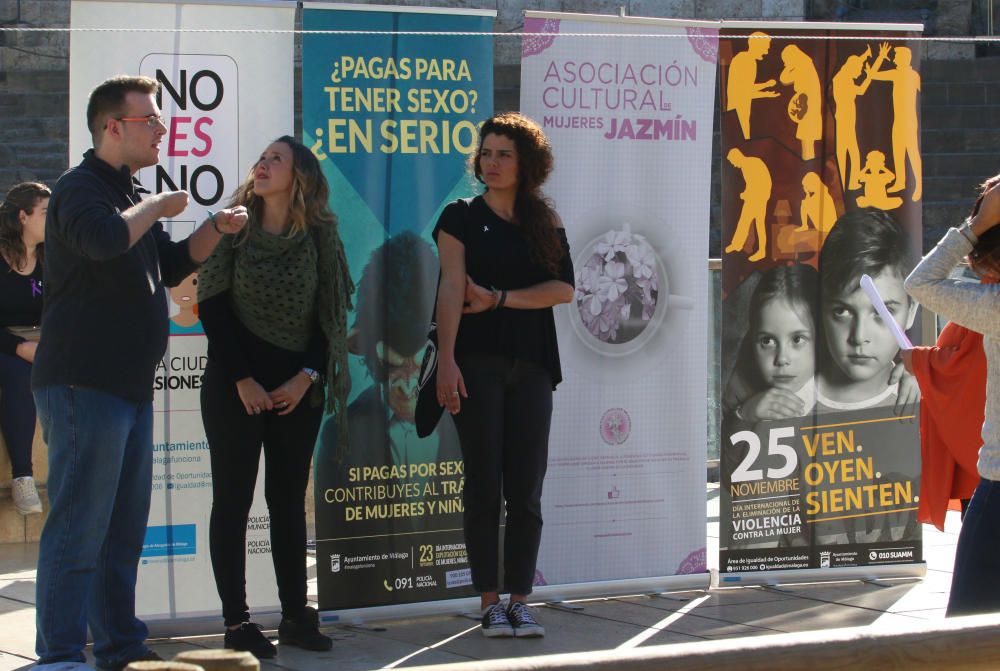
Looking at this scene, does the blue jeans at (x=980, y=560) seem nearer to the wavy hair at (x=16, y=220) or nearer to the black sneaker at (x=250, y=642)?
the black sneaker at (x=250, y=642)

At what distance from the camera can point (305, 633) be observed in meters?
4.15

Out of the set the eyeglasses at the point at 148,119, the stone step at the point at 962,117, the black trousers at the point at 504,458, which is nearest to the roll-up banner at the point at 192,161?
the eyeglasses at the point at 148,119

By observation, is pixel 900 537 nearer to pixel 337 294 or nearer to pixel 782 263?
pixel 782 263

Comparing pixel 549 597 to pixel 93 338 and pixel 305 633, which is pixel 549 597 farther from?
pixel 93 338

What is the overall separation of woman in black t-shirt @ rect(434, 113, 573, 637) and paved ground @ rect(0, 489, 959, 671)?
0.17 m

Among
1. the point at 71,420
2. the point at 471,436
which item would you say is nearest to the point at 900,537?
the point at 471,436

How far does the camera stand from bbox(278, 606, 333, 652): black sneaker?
4.14m

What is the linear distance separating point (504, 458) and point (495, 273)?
593mm

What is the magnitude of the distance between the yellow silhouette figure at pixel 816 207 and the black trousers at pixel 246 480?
2030 millimetres

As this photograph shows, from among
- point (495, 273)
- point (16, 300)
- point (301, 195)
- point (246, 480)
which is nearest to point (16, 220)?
point (16, 300)

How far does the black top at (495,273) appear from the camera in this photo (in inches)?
169

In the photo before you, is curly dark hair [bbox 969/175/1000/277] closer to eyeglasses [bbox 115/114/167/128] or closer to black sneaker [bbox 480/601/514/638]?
black sneaker [bbox 480/601/514/638]

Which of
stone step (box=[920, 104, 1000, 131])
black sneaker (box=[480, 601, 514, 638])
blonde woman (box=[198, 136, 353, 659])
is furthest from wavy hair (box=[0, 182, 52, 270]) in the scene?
stone step (box=[920, 104, 1000, 131])

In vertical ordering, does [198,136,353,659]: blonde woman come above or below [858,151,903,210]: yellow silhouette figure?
below
